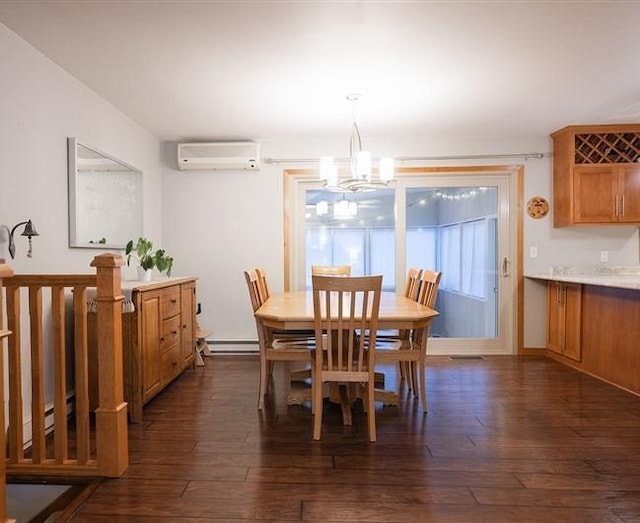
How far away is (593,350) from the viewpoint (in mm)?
3604

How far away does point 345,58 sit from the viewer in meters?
2.59

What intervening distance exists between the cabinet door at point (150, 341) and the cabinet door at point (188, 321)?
550mm

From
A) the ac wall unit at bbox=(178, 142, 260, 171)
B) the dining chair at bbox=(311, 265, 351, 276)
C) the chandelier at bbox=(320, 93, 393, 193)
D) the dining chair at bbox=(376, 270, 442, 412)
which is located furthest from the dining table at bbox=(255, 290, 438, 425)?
the ac wall unit at bbox=(178, 142, 260, 171)

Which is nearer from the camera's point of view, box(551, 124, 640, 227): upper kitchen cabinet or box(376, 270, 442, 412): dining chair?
box(376, 270, 442, 412): dining chair

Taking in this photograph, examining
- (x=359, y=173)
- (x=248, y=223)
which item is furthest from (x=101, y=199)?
(x=359, y=173)

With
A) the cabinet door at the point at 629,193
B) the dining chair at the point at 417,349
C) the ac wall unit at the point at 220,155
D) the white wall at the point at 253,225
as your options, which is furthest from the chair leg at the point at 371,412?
the cabinet door at the point at 629,193

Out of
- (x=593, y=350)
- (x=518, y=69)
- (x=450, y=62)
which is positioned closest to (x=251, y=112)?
(x=450, y=62)

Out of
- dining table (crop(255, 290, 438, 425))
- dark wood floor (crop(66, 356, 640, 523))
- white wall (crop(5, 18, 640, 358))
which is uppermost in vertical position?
white wall (crop(5, 18, 640, 358))

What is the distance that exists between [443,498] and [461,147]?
3.57 meters

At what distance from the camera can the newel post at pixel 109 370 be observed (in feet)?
6.42

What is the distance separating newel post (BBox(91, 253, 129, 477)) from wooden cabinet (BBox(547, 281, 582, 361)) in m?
3.77

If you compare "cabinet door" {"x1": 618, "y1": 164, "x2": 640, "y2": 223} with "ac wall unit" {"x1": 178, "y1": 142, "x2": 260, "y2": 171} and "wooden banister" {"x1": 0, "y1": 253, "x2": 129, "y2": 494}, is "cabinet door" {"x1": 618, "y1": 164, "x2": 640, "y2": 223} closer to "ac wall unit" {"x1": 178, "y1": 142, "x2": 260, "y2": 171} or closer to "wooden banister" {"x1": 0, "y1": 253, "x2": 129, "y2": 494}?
"ac wall unit" {"x1": 178, "y1": 142, "x2": 260, "y2": 171}

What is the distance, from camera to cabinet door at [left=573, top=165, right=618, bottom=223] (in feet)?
13.1

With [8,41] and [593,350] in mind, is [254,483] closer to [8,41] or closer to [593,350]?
[8,41]
